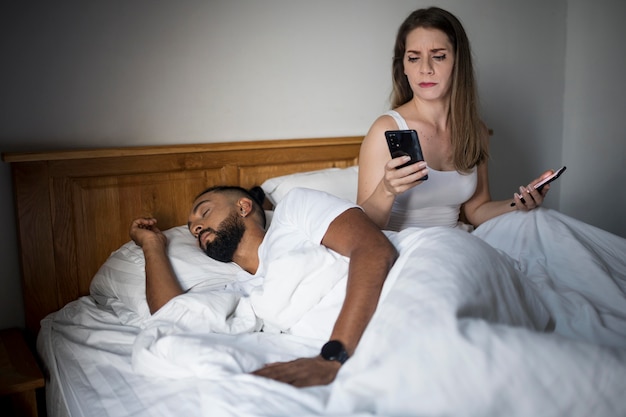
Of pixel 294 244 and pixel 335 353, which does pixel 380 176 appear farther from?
pixel 335 353

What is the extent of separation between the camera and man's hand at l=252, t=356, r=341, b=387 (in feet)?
3.60

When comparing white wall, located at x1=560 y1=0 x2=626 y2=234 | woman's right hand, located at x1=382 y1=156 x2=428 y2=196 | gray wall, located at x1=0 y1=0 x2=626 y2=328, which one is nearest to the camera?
woman's right hand, located at x1=382 y1=156 x2=428 y2=196

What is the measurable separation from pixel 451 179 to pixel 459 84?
30cm

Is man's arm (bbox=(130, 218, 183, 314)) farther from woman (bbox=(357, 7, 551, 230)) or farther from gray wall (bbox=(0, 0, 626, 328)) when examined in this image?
woman (bbox=(357, 7, 551, 230))

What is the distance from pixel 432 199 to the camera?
1861 mm

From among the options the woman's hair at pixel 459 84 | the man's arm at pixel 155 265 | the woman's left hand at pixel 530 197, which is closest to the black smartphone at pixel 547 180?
the woman's left hand at pixel 530 197

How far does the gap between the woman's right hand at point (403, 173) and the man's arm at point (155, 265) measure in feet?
2.03

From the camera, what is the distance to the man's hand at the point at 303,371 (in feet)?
3.60

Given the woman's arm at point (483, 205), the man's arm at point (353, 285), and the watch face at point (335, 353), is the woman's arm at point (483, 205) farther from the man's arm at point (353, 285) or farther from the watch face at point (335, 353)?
the watch face at point (335, 353)

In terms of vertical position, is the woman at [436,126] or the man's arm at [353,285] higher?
the woman at [436,126]

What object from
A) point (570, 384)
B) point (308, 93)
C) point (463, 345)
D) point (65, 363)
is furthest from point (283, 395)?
point (308, 93)

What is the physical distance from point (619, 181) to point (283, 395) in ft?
7.84

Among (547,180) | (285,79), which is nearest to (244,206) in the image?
(285,79)

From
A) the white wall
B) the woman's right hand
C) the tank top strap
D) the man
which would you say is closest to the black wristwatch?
the man
